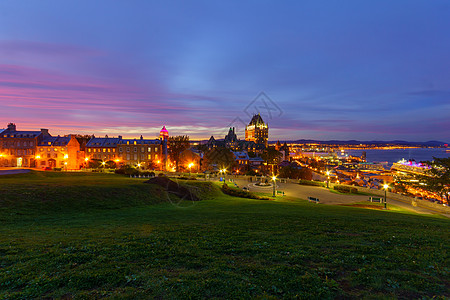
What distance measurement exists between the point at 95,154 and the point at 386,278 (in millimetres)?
88881

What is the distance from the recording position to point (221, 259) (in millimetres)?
7766

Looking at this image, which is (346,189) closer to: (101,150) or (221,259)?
(221,259)

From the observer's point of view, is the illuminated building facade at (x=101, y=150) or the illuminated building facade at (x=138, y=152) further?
the illuminated building facade at (x=138, y=152)

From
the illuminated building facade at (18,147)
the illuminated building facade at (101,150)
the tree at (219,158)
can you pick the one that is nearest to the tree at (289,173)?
the tree at (219,158)

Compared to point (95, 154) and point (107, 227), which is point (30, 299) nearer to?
point (107, 227)

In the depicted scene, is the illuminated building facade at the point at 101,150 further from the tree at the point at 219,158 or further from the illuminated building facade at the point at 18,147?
the tree at the point at 219,158

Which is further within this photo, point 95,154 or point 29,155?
point 95,154

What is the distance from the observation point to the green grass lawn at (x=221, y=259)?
19.0 feet

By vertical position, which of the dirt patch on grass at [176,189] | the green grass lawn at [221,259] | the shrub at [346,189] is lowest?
the shrub at [346,189]

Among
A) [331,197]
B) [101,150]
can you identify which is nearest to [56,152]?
[101,150]

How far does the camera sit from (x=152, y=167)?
76.9 m

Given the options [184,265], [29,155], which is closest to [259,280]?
[184,265]

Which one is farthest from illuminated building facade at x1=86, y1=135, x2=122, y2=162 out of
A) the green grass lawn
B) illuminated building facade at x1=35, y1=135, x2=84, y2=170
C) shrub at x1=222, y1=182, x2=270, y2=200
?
the green grass lawn

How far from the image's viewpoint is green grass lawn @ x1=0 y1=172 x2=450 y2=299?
5.80 m
